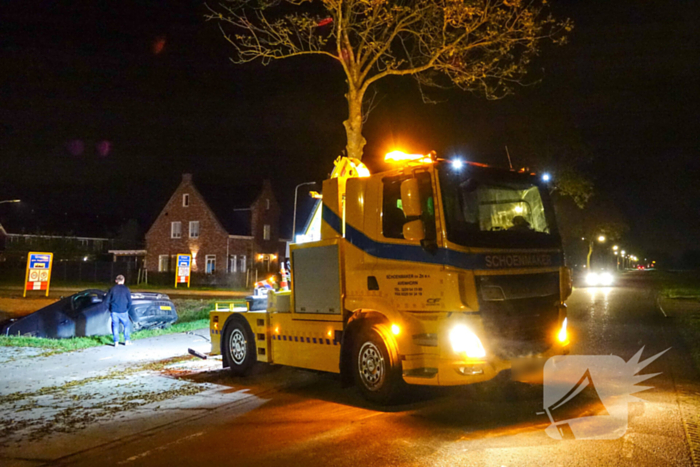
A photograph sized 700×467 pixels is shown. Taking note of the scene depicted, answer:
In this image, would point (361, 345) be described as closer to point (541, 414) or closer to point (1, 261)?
point (541, 414)

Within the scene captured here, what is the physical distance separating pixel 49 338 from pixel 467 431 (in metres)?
12.1

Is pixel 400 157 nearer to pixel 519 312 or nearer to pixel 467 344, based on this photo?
pixel 519 312

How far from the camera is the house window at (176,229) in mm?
53062

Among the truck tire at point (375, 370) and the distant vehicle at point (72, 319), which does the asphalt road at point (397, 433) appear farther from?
the distant vehicle at point (72, 319)

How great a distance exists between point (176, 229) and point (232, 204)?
17.4 ft

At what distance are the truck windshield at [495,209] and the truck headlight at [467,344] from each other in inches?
38.9

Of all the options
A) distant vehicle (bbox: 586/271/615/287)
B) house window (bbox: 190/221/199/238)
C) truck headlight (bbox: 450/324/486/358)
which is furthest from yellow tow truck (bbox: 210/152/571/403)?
house window (bbox: 190/221/199/238)

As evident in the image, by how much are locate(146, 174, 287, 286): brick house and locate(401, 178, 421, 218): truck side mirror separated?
43.0m

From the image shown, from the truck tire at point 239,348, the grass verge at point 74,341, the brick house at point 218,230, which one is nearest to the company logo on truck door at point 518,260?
the truck tire at point 239,348

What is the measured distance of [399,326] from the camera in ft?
23.7

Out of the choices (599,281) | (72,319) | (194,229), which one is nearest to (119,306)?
(72,319)

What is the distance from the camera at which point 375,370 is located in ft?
24.8

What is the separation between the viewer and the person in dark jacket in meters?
13.3

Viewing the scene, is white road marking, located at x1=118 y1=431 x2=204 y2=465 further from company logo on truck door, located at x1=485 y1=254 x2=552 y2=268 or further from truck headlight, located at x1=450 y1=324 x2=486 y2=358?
company logo on truck door, located at x1=485 y1=254 x2=552 y2=268
